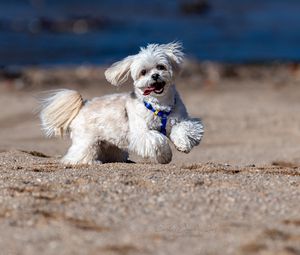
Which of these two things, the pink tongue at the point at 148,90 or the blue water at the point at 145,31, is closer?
the pink tongue at the point at 148,90

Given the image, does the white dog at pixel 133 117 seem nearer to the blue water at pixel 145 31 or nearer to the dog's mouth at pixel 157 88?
the dog's mouth at pixel 157 88

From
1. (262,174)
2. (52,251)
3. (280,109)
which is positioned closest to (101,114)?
(262,174)

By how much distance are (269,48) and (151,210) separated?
1878 cm

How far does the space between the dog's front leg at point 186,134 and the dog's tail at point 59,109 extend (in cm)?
117

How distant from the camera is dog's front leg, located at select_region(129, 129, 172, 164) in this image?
28.3 feet

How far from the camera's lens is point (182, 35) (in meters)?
28.2

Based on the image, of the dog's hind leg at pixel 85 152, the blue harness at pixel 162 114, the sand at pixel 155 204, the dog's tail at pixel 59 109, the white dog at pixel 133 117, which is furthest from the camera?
the dog's tail at pixel 59 109

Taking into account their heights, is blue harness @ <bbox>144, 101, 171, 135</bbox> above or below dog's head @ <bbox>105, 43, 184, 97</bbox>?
below

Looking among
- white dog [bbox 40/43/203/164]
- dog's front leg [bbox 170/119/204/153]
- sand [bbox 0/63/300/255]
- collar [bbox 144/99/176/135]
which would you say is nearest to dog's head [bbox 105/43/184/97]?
white dog [bbox 40/43/203/164]

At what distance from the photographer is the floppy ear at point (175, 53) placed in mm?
8867

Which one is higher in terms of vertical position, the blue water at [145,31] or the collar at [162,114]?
the blue water at [145,31]

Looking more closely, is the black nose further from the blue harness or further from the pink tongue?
the blue harness

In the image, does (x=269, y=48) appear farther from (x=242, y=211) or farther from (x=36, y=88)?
(x=242, y=211)

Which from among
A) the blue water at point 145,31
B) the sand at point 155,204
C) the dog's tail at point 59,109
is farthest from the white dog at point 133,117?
the blue water at point 145,31
